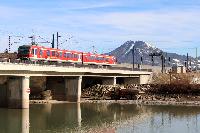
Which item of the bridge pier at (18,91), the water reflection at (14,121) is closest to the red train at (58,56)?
the bridge pier at (18,91)

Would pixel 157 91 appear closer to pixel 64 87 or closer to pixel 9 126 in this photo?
pixel 64 87

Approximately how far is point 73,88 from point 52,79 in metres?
6.77

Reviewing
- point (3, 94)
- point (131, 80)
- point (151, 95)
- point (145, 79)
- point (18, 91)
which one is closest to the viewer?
point (18, 91)

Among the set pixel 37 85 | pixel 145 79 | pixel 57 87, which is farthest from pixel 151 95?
pixel 37 85

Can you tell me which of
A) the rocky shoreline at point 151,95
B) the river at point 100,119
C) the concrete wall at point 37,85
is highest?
the concrete wall at point 37,85

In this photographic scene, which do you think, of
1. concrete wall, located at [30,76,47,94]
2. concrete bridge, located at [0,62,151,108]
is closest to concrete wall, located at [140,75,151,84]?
concrete bridge, located at [0,62,151,108]

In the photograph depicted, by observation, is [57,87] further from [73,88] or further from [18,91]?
[18,91]

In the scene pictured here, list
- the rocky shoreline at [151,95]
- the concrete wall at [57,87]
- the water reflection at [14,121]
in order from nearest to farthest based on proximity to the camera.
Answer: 1. the water reflection at [14,121]
2. the rocky shoreline at [151,95]
3. the concrete wall at [57,87]

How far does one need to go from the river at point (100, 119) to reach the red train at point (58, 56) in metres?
8.82

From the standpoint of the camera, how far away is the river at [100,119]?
4956 centimetres

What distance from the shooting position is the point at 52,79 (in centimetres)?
8694

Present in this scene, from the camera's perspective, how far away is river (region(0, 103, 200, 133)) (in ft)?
163

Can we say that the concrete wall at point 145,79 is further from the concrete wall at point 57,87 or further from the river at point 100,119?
the river at point 100,119

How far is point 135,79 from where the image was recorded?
10769cm
